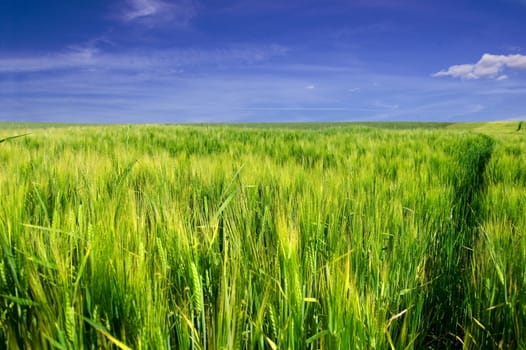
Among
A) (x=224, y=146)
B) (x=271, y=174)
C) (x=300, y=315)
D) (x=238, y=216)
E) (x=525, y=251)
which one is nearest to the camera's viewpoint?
(x=300, y=315)

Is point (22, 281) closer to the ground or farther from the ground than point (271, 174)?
closer to the ground

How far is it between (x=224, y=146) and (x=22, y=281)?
13.3 feet

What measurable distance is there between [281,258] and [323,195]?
2.28 ft

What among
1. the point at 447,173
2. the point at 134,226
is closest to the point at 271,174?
the point at 134,226

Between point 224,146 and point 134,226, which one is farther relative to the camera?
point 224,146

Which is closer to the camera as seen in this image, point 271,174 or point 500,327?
point 500,327

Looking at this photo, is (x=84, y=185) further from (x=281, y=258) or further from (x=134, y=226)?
(x=281, y=258)

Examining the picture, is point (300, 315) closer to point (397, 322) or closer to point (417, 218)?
point (397, 322)

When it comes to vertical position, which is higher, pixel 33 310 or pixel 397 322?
pixel 33 310

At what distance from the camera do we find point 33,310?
2.25ft

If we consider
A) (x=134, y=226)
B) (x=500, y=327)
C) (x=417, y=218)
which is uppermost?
(x=134, y=226)

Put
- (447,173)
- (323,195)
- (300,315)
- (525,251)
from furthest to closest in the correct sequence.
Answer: (447,173) < (323,195) < (525,251) < (300,315)

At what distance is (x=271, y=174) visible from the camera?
1.87 metres

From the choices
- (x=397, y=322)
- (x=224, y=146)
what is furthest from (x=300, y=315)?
(x=224, y=146)
